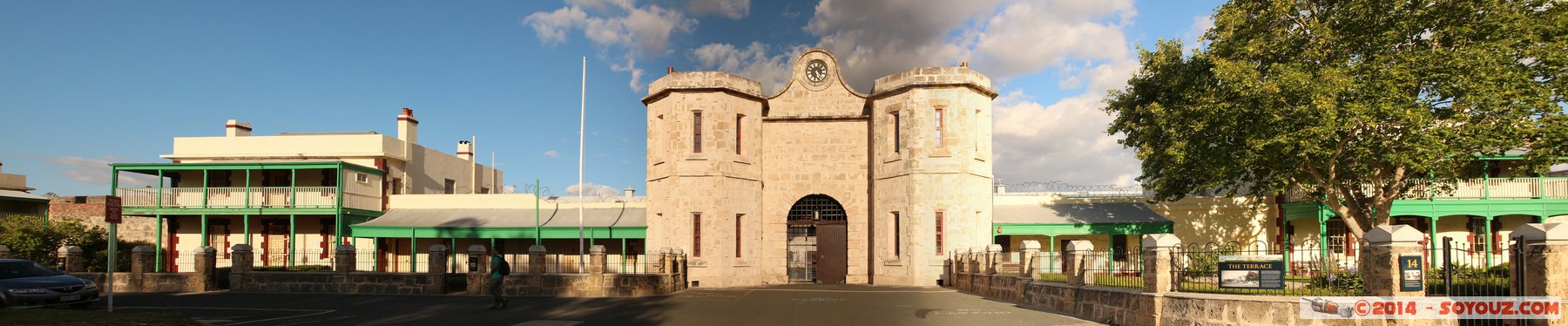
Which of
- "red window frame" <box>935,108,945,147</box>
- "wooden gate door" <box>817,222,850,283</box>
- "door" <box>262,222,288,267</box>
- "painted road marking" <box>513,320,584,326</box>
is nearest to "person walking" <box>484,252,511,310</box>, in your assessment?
"painted road marking" <box>513,320,584,326</box>

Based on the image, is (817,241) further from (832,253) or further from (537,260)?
(537,260)

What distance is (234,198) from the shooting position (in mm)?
29672

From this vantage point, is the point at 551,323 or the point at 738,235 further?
the point at 738,235

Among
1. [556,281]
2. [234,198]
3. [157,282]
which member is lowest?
[157,282]

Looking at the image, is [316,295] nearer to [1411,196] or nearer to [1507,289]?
[1507,289]

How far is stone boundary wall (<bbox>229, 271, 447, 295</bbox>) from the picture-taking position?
2112cm

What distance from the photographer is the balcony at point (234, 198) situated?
2919cm

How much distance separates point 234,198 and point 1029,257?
25.9 meters

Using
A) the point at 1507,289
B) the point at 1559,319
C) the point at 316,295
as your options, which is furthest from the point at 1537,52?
the point at 316,295

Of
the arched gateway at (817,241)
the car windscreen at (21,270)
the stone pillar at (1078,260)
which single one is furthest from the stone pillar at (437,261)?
the stone pillar at (1078,260)

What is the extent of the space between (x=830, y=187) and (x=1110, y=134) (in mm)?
8470

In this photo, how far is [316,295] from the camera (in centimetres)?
2067

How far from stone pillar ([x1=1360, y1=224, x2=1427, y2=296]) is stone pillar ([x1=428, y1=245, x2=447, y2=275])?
60.1 ft

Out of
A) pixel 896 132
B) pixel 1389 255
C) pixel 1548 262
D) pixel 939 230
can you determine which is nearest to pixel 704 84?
pixel 896 132
